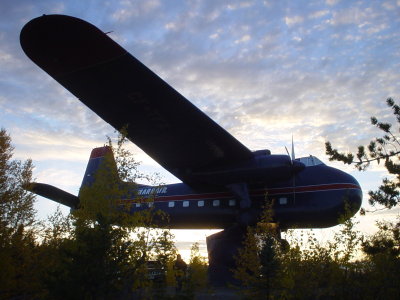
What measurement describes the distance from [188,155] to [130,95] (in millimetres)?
5479

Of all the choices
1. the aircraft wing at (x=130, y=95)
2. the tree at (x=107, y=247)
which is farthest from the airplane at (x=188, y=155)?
the tree at (x=107, y=247)

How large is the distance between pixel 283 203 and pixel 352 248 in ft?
18.5

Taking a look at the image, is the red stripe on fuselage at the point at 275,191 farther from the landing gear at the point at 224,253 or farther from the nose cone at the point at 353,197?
the landing gear at the point at 224,253

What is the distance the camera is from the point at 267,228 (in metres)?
17.8

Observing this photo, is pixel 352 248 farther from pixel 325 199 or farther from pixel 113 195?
pixel 113 195

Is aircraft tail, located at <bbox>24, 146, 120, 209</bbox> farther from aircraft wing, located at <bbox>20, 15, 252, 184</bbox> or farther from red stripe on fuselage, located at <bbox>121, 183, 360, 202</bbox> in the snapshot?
red stripe on fuselage, located at <bbox>121, 183, 360, 202</bbox>

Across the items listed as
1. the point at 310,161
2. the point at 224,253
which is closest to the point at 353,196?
the point at 310,161

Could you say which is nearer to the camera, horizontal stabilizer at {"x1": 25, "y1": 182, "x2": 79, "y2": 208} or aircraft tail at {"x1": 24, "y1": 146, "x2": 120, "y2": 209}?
aircraft tail at {"x1": 24, "y1": 146, "x2": 120, "y2": 209}

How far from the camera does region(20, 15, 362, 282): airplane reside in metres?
14.9

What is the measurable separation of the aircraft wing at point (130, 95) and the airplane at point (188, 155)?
5 centimetres

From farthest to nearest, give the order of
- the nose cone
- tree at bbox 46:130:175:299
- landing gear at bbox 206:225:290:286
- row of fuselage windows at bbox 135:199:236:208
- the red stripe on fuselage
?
row of fuselage windows at bbox 135:199:236:208
landing gear at bbox 206:225:290:286
the red stripe on fuselage
the nose cone
tree at bbox 46:130:175:299

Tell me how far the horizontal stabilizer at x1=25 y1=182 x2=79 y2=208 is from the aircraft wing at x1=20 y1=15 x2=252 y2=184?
7536mm

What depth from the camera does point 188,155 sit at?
2078 centimetres

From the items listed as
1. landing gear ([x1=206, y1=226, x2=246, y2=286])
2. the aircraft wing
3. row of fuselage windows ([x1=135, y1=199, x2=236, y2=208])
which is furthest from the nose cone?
row of fuselage windows ([x1=135, y1=199, x2=236, y2=208])
